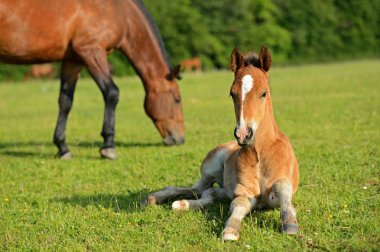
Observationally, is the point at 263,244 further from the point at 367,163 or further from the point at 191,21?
the point at 191,21

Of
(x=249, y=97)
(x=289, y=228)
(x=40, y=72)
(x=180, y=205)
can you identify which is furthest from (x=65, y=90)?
(x=40, y=72)

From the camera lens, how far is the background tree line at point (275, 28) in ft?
158

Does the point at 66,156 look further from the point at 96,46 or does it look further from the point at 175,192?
the point at 175,192

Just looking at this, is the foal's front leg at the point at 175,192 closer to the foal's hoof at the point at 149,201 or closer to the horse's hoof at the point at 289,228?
the foal's hoof at the point at 149,201

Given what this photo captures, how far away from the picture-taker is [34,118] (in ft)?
56.8

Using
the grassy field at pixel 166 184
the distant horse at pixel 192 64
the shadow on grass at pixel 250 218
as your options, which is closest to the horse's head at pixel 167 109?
the grassy field at pixel 166 184

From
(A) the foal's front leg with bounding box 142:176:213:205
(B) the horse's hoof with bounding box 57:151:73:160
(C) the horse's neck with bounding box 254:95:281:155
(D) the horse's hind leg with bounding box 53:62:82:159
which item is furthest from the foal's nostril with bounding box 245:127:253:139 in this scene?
(D) the horse's hind leg with bounding box 53:62:82:159

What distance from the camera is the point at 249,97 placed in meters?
5.00

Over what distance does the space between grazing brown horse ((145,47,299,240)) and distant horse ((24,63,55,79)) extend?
35.9m

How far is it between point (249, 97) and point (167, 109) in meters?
6.35

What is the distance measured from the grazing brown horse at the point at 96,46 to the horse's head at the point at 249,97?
503 cm

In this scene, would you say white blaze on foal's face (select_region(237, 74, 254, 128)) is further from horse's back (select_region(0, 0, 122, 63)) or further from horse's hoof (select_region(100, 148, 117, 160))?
horse's back (select_region(0, 0, 122, 63))

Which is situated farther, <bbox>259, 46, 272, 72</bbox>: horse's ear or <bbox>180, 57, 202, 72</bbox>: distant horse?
<bbox>180, 57, 202, 72</bbox>: distant horse

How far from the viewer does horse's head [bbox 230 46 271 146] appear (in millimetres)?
4914
